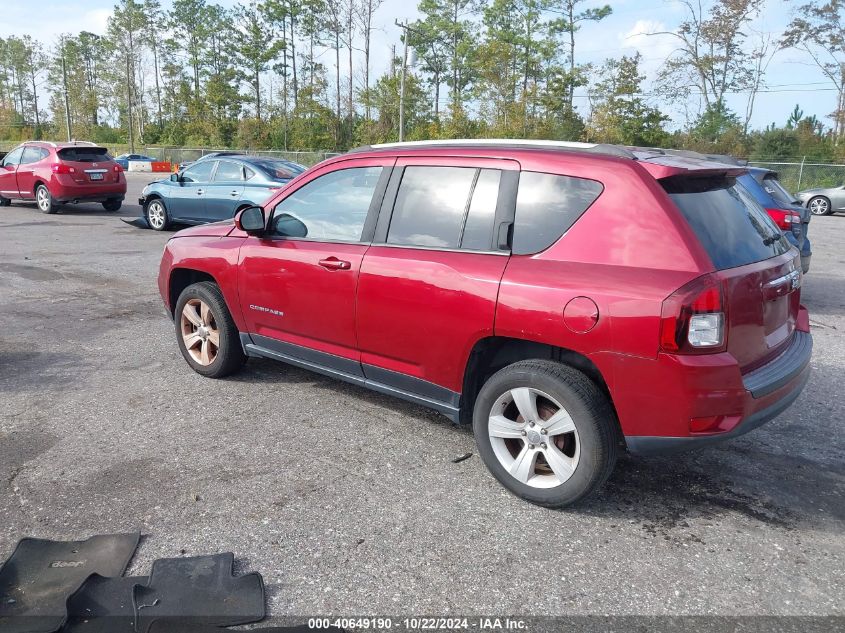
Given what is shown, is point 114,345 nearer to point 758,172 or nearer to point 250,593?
point 250,593

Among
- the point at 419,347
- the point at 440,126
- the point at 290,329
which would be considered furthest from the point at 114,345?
the point at 440,126

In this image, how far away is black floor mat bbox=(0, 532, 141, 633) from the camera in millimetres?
2584

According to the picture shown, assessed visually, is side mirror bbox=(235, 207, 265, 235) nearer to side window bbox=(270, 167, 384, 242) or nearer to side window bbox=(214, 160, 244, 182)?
side window bbox=(270, 167, 384, 242)

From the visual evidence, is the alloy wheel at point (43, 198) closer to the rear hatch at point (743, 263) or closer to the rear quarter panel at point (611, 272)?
the rear quarter panel at point (611, 272)

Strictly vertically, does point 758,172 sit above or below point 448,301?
above

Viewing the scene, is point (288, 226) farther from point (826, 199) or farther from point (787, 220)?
point (826, 199)

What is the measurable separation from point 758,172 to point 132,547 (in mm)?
7990

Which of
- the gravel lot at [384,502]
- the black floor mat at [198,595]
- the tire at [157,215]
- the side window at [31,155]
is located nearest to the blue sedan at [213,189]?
the tire at [157,215]

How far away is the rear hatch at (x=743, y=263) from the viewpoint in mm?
3141

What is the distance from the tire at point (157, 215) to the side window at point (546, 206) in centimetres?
1208

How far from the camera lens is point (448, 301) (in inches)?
143

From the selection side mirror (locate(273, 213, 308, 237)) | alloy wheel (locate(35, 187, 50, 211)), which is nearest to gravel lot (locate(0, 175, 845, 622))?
side mirror (locate(273, 213, 308, 237))

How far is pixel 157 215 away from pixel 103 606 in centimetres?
1276

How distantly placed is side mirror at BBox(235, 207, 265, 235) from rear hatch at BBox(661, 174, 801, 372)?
2647 mm
